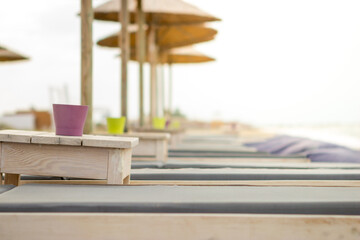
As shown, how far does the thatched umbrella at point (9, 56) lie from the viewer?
5735mm

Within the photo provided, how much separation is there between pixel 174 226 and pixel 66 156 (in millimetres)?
597

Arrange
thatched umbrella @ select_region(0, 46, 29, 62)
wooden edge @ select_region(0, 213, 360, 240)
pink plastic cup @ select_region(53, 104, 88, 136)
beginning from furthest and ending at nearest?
thatched umbrella @ select_region(0, 46, 29, 62), pink plastic cup @ select_region(53, 104, 88, 136), wooden edge @ select_region(0, 213, 360, 240)

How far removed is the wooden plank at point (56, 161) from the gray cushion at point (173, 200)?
0.21 ft

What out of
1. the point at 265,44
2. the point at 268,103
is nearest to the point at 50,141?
the point at 265,44

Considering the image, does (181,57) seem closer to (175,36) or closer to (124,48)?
(175,36)

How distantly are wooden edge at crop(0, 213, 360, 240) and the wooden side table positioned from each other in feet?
1.14

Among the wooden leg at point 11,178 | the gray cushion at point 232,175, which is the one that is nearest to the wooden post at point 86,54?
the gray cushion at point 232,175

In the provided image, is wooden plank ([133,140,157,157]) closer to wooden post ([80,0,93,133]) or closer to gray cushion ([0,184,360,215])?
→ wooden post ([80,0,93,133])

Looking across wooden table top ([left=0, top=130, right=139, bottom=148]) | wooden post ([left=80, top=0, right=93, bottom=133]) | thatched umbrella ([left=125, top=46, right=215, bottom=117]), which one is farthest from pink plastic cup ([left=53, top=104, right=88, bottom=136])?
thatched umbrella ([left=125, top=46, right=215, bottom=117])

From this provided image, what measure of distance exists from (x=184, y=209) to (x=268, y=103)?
98.3 ft

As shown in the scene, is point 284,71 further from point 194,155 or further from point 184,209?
point 184,209

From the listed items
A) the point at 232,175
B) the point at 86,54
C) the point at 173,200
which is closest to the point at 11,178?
the point at 173,200

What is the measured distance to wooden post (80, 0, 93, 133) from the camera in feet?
7.82

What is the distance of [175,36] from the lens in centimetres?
735
